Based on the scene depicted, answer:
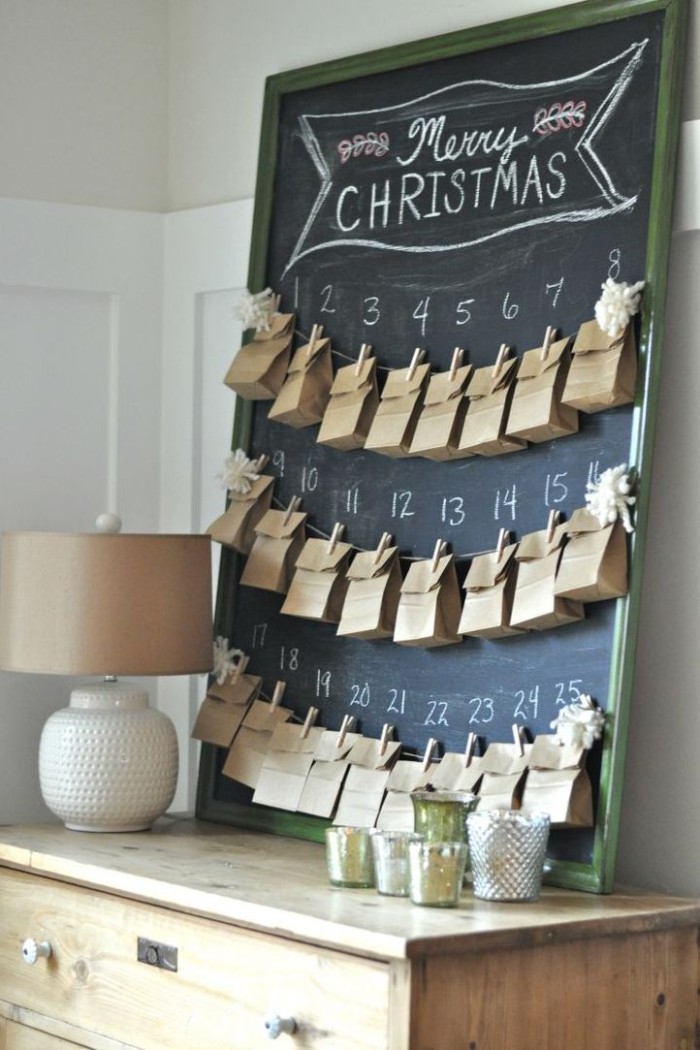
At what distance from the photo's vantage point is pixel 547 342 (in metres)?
2.31

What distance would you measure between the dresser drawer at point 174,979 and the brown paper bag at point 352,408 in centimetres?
79

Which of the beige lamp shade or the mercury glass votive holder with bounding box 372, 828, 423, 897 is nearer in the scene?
the mercury glass votive holder with bounding box 372, 828, 423, 897

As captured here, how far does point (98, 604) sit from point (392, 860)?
716 mm

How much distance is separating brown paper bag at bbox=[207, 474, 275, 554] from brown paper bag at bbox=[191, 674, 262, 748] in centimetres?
23

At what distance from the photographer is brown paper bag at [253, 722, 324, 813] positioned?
258cm

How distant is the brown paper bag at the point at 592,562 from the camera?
216 centimetres

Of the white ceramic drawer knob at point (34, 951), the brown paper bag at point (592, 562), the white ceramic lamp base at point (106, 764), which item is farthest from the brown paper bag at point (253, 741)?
the brown paper bag at point (592, 562)

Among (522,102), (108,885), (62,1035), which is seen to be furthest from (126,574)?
(522,102)

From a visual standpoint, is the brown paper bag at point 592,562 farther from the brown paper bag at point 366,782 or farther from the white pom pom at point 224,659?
the white pom pom at point 224,659

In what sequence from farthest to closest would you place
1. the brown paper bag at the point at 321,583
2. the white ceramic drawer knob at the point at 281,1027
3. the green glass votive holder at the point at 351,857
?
the brown paper bag at the point at 321,583 → the green glass votive holder at the point at 351,857 → the white ceramic drawer knob at the point at 281,1027

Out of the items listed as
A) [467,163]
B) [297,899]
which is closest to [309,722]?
[297,899]

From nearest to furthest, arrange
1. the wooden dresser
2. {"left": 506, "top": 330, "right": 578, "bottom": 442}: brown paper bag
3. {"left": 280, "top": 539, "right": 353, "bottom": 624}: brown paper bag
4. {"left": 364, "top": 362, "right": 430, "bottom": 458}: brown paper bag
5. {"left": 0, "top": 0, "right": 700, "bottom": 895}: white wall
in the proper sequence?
the wooden dresser → {"left": 506, "top": 330, "right": 578, "bottom": 442}: brown paper bag → {"left": 364, "top": 362, "right": 430, "bottom": 458}: brown paper bag → {"left": 280, "top": 539, "right": 353, "bottom": 624}: brown paper bag → {"left": 0, "top": 0, "right": 700, "bottom": 895}: white wall

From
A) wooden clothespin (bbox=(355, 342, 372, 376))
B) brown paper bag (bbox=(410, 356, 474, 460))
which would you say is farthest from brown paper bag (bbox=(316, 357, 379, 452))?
brown paper bag (bbox=(410, 356, 474, 460))

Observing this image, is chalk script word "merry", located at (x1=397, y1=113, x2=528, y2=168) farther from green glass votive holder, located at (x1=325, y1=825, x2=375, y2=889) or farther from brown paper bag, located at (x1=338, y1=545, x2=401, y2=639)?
green glass votive holder, located at (x1=325, y1=825, x2=375, y2=889)
